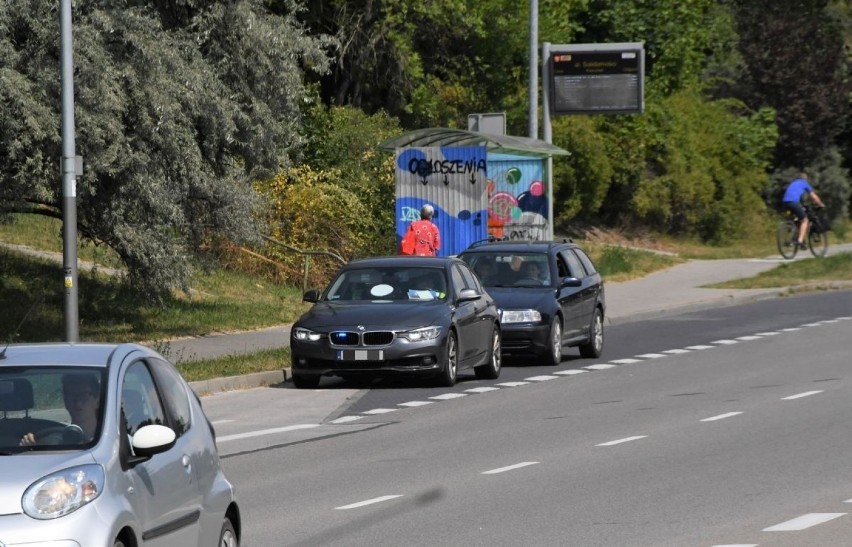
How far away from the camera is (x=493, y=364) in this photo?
2033cm

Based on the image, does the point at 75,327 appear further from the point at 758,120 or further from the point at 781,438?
the point at 758,120

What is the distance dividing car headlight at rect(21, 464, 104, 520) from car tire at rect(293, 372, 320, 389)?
12.3 m

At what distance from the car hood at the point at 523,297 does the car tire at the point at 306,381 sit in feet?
11.9

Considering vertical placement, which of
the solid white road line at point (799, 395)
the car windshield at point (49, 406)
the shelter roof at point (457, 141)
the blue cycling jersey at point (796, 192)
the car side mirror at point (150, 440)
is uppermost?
the shelter roof at point (457, 141)

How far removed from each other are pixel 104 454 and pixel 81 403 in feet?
1.80

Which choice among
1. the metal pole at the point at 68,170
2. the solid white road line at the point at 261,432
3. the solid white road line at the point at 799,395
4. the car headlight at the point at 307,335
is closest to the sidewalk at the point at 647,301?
the car headlight at the point at 307,335

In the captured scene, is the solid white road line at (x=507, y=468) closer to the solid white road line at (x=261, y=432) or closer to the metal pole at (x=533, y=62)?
the solid white road line at (x=261, y=432)

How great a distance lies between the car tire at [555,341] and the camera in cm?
2166

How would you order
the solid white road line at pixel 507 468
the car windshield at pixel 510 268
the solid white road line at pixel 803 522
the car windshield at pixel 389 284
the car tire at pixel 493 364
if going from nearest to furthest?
the solid white road line at pixel 803 522, the solid white road line at pixel 507 468, the car windshield at pixel 389 284, the car tire at pixel 493 364, the car windshield at pixel 510 268

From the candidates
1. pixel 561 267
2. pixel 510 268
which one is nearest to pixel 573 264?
pixel 561 267

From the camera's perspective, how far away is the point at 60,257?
28203 mm

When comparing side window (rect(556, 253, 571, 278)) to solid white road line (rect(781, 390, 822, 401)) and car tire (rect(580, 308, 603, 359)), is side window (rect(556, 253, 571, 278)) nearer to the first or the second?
car tire (rect(580, 308, 603, 359))

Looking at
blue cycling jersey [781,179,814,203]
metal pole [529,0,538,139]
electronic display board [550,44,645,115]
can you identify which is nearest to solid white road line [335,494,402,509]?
metal pole [529,0,538,139]

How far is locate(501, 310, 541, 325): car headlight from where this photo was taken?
21.6 m
